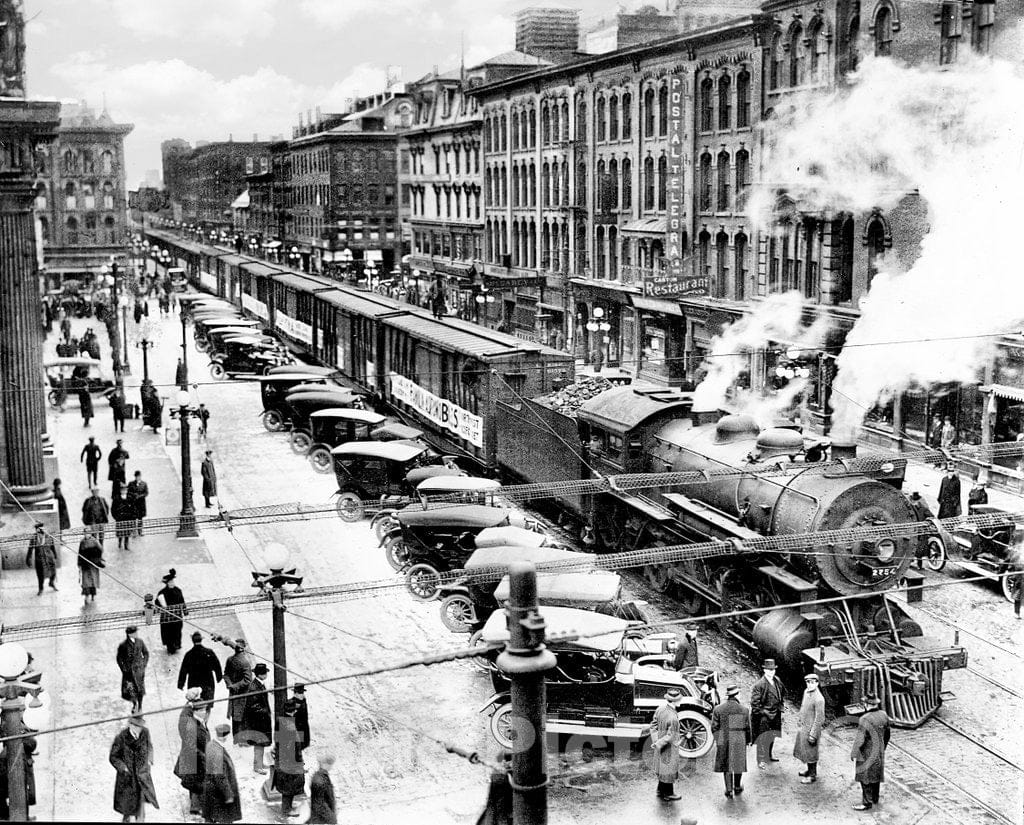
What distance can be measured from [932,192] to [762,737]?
1914 centimetres

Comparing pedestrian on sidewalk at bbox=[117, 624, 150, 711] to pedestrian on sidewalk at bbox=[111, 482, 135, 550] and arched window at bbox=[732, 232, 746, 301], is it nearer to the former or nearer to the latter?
pedestrian on sidewalk at bbox=[111, 482, 135, 550]

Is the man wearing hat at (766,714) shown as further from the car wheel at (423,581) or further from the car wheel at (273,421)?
the car wheel at (273,421)

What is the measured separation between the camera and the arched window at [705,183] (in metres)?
42.3

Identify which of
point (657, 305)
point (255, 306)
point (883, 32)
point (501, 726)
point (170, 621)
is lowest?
point (501, 726)

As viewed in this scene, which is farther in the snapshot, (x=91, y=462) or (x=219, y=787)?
(x=91, y=462)

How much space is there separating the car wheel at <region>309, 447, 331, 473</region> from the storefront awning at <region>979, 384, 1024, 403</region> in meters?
15.8

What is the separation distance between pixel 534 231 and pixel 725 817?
46613 mm

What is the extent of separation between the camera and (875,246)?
32.7 meters

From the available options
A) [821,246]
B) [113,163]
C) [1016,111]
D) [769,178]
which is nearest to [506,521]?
[1016,111]

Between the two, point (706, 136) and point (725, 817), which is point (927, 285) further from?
point (706, 136)

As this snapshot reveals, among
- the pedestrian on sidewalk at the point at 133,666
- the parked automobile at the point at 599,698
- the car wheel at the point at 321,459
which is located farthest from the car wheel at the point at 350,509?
the parked automobile at the point at 599,698

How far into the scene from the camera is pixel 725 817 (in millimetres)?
11891

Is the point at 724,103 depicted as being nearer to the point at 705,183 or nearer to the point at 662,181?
the point at 705,183

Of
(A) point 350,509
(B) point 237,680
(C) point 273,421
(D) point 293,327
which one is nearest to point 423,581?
Answer: (A) point 350,509
